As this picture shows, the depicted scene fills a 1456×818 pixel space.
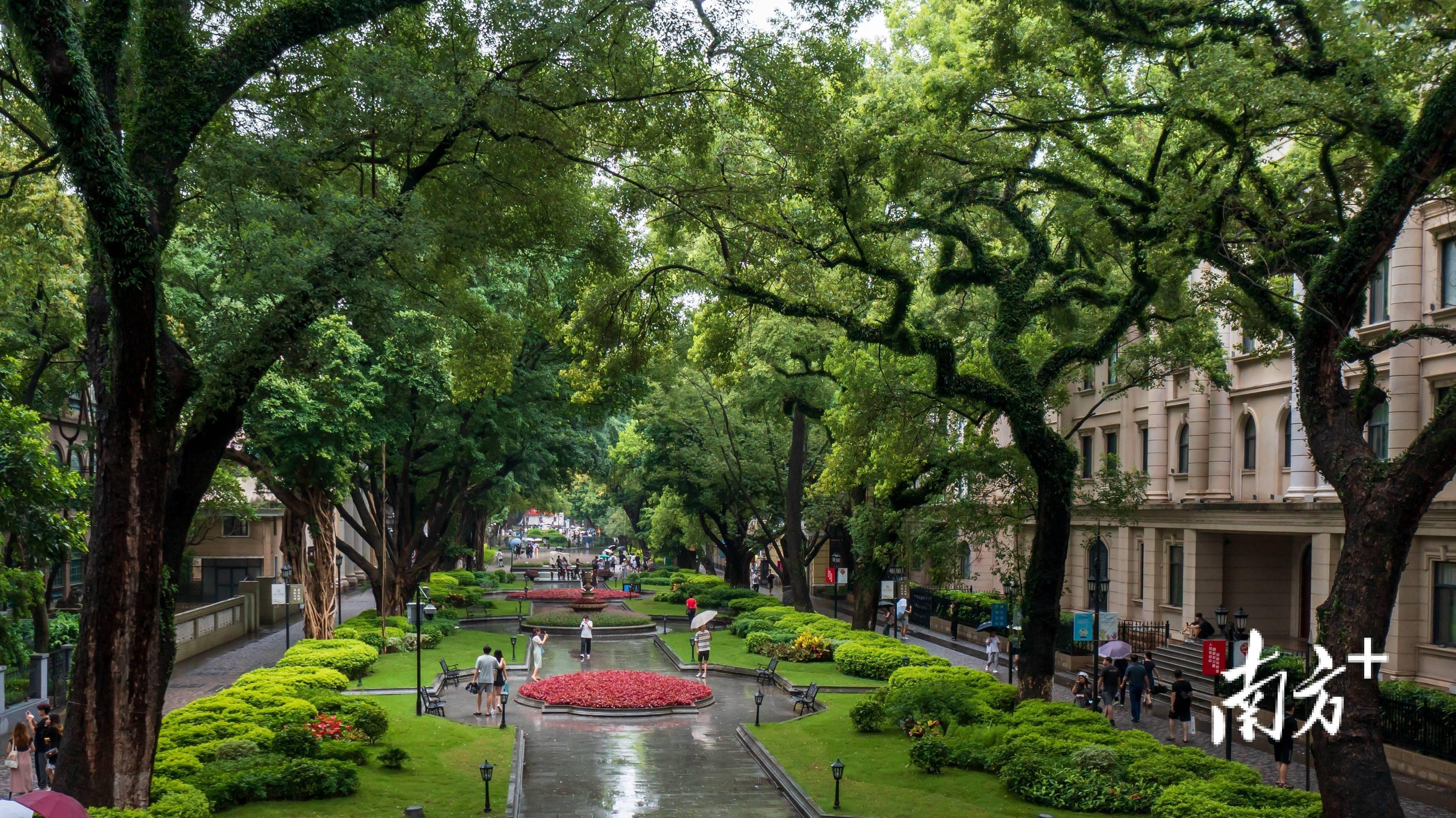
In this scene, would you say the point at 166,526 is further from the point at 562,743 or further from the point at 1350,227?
the point at 1350,227

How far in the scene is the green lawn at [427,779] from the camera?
15562 mm

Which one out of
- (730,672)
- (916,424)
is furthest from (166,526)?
(730,672)

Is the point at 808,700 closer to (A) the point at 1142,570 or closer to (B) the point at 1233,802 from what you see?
(B) the point at 1233,802

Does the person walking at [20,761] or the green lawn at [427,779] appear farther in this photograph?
the green lawn at [427,779]

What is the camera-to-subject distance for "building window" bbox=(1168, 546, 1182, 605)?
1405 inches

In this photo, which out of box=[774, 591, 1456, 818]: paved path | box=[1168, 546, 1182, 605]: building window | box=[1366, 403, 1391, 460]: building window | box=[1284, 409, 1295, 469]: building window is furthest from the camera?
box=[1168, 546, 1182, 605]: building window

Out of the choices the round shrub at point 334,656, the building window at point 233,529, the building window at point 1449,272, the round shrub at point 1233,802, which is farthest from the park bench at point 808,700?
the building window at point 233,529

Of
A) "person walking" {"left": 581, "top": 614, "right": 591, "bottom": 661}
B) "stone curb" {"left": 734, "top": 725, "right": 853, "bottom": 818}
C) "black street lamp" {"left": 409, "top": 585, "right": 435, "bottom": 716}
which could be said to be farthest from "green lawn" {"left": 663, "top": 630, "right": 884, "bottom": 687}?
"black street lamp" {"left": 409, "top": 585, "right": 435, "bottom": 716}

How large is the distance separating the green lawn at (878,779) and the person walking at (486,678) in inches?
232

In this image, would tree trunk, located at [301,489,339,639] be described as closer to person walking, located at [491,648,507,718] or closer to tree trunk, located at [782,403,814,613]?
person walking, located at [491,648,507,718]

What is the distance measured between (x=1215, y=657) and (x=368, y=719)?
1550 centimetres

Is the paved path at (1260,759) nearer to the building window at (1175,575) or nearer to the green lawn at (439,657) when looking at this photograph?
the building window at (1175,575)

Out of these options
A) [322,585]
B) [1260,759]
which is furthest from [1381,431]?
[322,585]

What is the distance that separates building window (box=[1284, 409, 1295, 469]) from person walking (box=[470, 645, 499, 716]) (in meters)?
20.2
